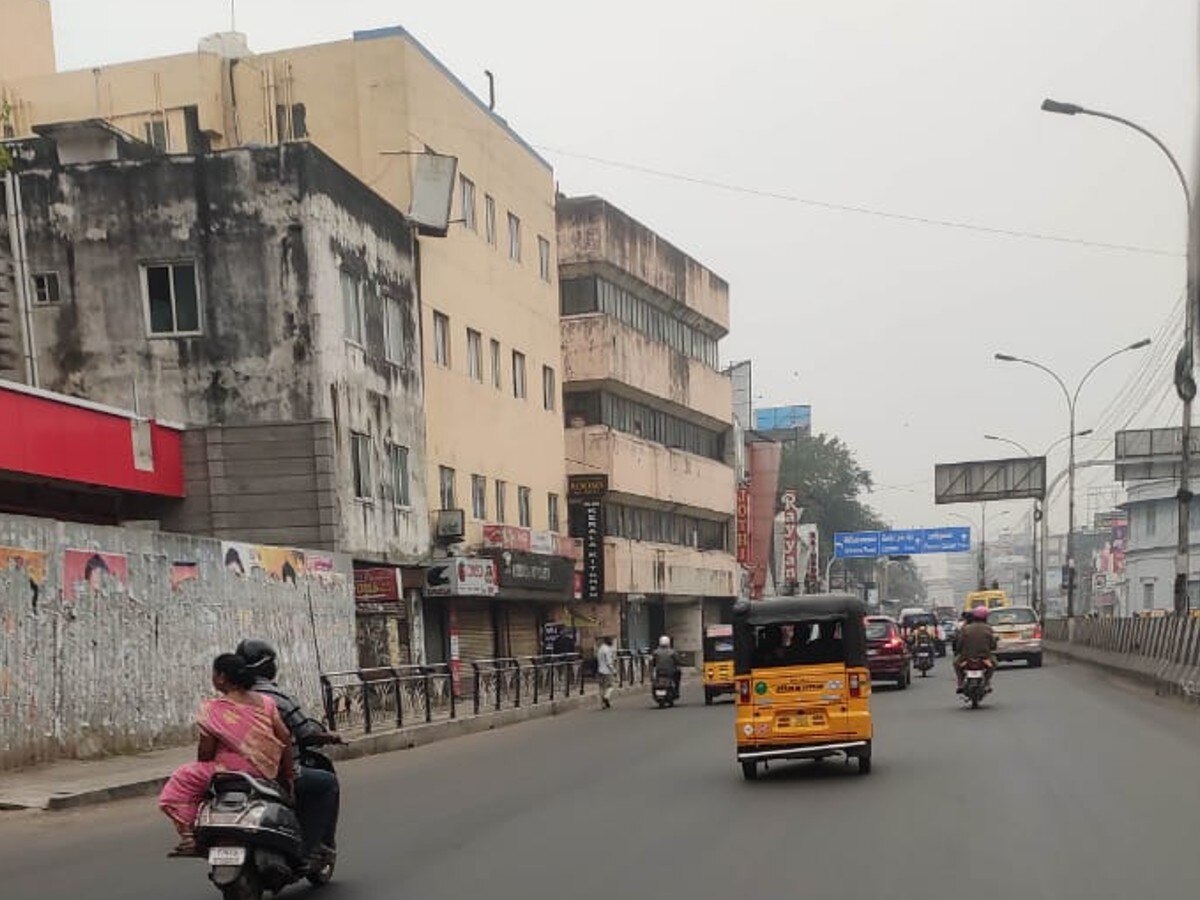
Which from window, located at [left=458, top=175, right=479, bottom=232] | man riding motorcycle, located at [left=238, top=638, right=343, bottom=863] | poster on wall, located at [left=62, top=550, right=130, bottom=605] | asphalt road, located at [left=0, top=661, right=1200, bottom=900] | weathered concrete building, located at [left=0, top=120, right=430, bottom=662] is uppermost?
window, located at [left=458, top=175, right=479, bottom=232]

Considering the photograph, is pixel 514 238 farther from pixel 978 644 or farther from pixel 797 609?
pixel 797 609

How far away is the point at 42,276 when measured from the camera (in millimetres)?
23719

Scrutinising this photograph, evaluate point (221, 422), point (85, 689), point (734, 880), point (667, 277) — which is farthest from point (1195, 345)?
point (667, 277)

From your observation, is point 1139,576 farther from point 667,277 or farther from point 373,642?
point 373,642

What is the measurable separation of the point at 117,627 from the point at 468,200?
18671 mm

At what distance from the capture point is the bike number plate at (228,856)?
20.3ft

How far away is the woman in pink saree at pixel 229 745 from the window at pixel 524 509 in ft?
89.9

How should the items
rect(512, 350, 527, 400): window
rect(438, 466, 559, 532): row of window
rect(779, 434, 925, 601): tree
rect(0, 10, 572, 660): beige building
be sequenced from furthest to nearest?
rect(779, 434, 925, 601): tree
rect(512, 350, 527, 400): window
rect(438, 466, 559, 532): row of window
rect(0, 10, 572, 660): beige building

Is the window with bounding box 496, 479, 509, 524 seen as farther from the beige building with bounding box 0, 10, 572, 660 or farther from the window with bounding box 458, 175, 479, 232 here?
the window with bounding box 458, 175, 479, 232

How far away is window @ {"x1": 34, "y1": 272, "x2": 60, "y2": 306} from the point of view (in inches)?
933

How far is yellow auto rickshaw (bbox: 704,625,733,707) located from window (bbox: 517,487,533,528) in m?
8.00

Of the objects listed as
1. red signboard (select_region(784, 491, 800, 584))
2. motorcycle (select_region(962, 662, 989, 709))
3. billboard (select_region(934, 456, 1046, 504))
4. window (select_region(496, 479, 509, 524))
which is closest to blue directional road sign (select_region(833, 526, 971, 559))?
red signboard (select_region(784, 491, 800, 584))

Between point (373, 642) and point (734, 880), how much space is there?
18.2 meters

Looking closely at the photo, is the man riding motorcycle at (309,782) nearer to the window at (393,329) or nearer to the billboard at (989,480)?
the window at (393,329)
